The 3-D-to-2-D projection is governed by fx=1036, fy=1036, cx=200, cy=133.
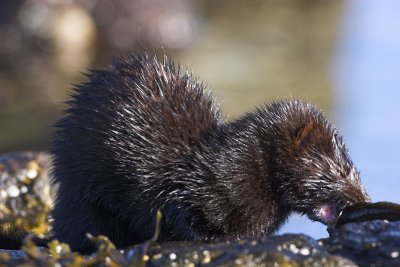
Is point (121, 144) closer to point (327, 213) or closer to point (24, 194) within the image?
point (327, 213)

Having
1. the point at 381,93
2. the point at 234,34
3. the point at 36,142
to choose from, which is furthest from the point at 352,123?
the point at 234,34

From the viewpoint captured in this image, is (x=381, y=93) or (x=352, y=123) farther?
(x=381, y=93)

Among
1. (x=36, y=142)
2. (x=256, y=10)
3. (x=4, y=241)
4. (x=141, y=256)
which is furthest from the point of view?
(x=256, y=10)

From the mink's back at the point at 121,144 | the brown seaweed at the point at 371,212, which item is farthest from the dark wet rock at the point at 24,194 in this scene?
the brown seaweed at the point at 371,212

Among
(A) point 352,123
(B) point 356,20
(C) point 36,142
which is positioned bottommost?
(C) point 36,142

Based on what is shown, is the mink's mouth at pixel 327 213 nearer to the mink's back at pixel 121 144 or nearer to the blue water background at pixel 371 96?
the mink's back at pixel 121 144

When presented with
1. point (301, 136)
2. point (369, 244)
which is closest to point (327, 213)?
point (301, 136)

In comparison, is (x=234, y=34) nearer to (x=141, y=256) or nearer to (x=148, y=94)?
(x=148, y=94)

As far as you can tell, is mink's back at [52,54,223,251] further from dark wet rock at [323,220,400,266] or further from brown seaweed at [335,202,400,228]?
dark wet rock at [323,220,400,266]
